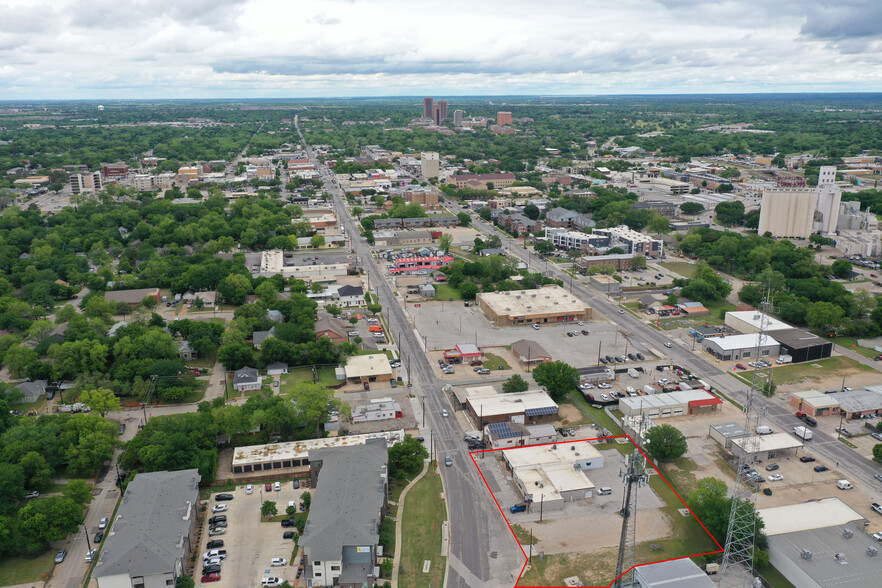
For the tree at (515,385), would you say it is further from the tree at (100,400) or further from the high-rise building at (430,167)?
the high-rise building at (430,167)

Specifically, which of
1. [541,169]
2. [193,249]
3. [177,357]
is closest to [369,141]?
[541,169]

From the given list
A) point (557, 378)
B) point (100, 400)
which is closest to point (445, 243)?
point (557, 378)

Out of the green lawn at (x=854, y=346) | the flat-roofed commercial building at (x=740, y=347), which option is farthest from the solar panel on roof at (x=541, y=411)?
the green lawn at (x=854, y=346)

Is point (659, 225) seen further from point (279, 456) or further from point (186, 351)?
point (279, 456)

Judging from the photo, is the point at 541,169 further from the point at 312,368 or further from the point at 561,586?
the point at 561,586

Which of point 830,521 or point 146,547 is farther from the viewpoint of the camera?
point 830,521

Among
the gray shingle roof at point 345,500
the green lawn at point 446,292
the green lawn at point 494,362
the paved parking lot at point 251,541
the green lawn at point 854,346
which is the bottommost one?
Result: the paved parking lot at point 251,541
